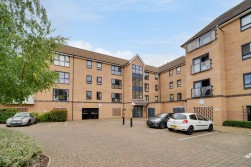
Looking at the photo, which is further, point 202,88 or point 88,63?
point 88,63

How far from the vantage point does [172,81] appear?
33.7 m

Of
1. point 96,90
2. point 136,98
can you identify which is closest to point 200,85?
point 136,98

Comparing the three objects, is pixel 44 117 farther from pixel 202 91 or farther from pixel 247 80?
pixel 247 80

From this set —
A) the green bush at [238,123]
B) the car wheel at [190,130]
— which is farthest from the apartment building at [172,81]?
the car wheel at [190,130]

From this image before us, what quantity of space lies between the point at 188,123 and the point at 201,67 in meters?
9.41

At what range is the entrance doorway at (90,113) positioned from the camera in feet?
90.5

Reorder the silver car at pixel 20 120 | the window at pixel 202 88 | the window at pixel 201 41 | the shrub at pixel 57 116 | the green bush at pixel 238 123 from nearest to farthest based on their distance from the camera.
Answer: the green bush at pixel 238 123 → the silver car at pixel 20 120 → the window at pixel 202 88 → the window at pixel 201 41 → the shrub at pixel 57 116

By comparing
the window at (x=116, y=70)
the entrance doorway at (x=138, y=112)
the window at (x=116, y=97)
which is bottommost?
the entrance doorway at (x=138, y=112)

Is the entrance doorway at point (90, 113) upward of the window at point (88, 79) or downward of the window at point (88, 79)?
downward

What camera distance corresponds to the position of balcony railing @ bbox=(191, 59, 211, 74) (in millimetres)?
18656

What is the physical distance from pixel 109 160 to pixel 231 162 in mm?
4129

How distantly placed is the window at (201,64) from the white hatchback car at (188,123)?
7.31 metres

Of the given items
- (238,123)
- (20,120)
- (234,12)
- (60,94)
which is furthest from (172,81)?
(20,120)

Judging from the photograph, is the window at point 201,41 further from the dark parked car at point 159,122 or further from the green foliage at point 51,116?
the green foliage at point 51,116
